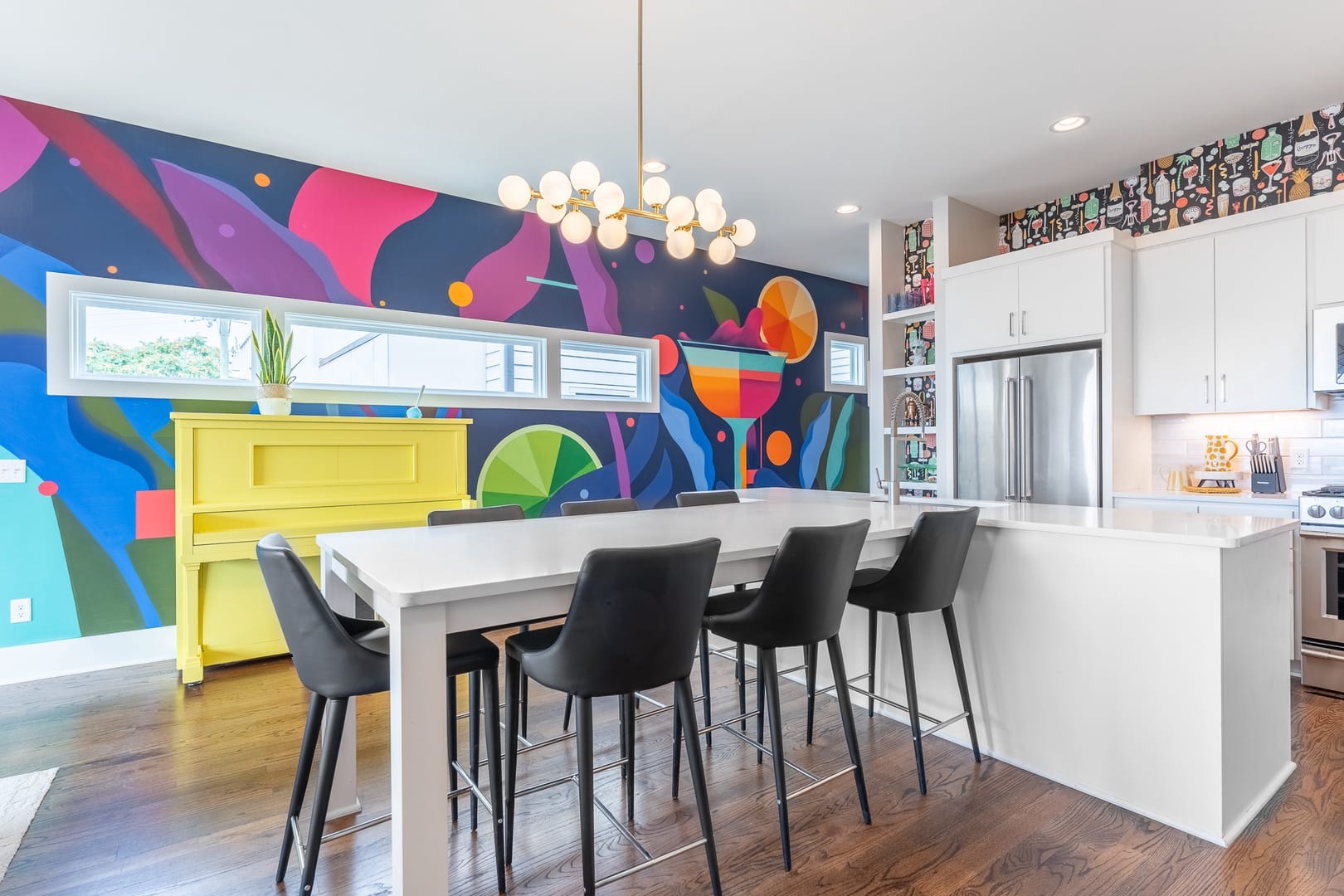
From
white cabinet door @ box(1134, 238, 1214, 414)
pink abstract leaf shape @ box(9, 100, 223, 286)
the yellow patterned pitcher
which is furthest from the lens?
the yellow patterned pitcher

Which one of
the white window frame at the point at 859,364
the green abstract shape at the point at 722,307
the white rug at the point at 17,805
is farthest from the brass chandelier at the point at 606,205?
the white window frame at the point at 859,364

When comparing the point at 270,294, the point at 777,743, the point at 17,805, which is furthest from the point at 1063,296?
the point at 17,805

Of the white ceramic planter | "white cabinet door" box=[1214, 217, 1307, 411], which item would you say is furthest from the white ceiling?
the white ceramic planter

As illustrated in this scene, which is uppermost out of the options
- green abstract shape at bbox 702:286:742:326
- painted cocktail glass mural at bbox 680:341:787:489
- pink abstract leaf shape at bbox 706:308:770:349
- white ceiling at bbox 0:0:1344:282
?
white ceiling at bbox 0:0:1344:282

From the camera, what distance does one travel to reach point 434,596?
4.31ft

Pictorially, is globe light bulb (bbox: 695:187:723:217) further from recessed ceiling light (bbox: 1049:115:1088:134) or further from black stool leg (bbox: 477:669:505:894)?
recessed ceiling light (bbox: 1049:115:1088:134)

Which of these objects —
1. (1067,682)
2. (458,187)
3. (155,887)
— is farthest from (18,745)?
(1067,682)

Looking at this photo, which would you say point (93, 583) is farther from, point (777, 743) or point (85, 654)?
point (777, 743)

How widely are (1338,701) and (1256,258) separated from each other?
215cm

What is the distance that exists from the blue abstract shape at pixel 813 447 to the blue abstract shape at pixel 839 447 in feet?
0.41

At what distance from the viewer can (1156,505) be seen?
3.63 meters

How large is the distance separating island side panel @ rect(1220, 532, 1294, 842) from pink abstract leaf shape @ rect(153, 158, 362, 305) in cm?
433

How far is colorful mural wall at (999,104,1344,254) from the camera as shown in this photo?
347 centimetres

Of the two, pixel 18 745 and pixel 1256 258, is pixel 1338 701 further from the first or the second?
pixel 18 745
